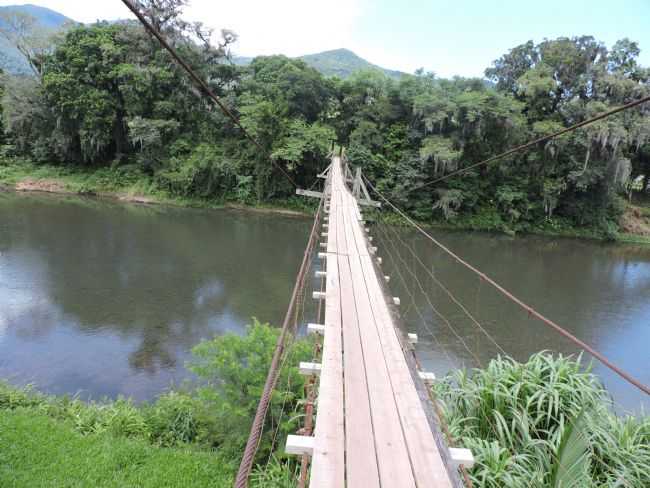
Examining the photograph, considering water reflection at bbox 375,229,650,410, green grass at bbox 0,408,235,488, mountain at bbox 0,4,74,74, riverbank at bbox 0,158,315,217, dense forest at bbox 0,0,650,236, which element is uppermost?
mountain at bbox 0,4,74,74

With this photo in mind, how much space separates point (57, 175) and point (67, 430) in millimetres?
13860

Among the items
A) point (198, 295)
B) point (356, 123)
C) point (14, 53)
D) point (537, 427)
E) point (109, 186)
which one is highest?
point (14, 53)

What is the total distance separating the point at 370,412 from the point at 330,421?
146mm

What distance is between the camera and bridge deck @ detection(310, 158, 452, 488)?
1021mm

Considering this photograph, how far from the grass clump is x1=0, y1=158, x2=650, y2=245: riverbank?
10016 mm

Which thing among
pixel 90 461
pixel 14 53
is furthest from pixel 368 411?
pixel 14 53

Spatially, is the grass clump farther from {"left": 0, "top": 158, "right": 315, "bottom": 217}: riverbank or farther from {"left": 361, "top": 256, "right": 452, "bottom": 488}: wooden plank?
{"left": 0, "top": 158, "right": 315, "bottom": 217}: riverbank

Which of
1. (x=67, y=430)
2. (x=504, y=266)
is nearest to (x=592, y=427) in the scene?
(x=67, y=430)

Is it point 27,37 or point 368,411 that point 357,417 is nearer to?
point 368,411

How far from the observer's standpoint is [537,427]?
2285 mm

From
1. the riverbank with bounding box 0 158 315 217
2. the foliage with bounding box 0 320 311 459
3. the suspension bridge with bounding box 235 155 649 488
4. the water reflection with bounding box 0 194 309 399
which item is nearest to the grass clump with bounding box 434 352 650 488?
the suspension bridge with bounding box 235 155 649 488

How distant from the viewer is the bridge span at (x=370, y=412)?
1024mm

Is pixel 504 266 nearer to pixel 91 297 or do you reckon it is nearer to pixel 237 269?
pixel 237 269

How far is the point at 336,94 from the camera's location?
13.9 meters
